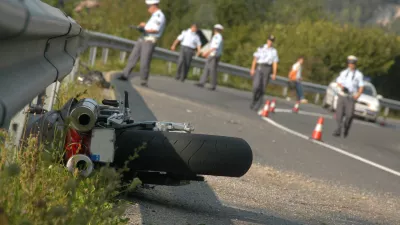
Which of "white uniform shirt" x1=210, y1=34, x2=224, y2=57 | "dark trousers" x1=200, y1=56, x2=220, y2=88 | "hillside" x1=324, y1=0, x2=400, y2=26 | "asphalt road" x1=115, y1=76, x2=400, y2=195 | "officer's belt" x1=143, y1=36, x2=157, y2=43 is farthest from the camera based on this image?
"hillside" x1=324, y1=0, x2=400, y2=26

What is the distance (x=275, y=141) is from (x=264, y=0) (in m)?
51.8

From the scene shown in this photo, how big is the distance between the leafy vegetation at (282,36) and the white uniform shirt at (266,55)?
77.1 ft

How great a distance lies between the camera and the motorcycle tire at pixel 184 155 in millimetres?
5941

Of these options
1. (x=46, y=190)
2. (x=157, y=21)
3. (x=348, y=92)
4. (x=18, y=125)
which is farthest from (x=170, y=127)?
(x=157, y=21)

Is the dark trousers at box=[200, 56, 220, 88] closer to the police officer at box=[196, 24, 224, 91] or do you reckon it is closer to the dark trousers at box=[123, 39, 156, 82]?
the police officer at box=[196, 24, 224, 91]

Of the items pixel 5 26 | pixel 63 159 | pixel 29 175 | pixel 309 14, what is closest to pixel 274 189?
pixel 63 159

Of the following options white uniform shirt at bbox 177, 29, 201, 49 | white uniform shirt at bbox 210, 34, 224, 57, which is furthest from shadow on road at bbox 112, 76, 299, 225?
white uniform shirt at bbox 177, 29, 201, 49

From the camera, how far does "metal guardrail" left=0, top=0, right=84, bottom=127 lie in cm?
379

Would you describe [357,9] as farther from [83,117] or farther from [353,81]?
[83,117]

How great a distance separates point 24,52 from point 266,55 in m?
18.8

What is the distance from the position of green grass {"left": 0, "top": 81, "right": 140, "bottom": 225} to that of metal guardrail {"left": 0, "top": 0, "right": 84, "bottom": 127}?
0.71 ft

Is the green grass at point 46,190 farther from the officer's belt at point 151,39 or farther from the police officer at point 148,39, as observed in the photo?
the officer's belt at point 151,39

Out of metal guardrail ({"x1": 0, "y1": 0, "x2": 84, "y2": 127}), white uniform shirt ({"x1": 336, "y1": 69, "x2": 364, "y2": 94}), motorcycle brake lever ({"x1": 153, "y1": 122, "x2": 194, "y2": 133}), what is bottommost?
white uniform shirt ({"x1": 336, "y1": 69, "x2": 364, "y2": 94})

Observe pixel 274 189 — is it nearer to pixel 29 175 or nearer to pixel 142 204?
pixel 142 204
